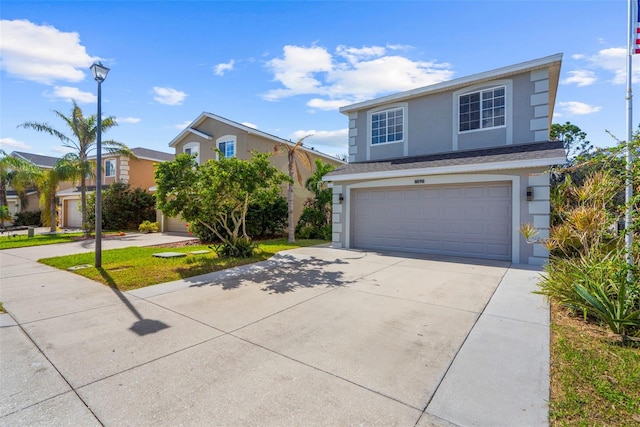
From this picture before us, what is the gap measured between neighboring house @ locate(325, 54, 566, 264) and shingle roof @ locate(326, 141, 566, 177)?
1.1 inches

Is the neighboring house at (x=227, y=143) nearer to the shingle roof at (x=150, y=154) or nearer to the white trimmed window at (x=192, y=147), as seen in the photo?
the white trimmed window at (x=192, y=147)

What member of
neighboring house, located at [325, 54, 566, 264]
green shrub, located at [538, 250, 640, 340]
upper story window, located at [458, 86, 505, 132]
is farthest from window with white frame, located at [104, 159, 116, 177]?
green shrub, located at [538, 250, 640, 340]

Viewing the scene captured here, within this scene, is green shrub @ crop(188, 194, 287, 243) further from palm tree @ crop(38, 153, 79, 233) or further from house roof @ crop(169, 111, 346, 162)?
palm tree @ crop(38, 153, 79, 233)

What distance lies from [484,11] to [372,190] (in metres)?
6.09

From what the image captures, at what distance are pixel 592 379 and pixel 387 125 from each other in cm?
1071

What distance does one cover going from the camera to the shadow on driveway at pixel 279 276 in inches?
255

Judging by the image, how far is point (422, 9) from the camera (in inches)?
340

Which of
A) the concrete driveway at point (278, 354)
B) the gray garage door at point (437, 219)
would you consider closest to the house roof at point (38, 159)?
the concrete driveway at point (278, 354)

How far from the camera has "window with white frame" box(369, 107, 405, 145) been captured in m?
12.0

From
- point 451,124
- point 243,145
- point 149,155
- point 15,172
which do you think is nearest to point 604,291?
point 451,124

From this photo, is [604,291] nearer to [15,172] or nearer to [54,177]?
[54,177]

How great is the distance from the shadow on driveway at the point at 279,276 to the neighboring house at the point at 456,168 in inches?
124

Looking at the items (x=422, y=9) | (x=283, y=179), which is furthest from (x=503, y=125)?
(x=283, y=179)

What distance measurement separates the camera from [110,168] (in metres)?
24.2
